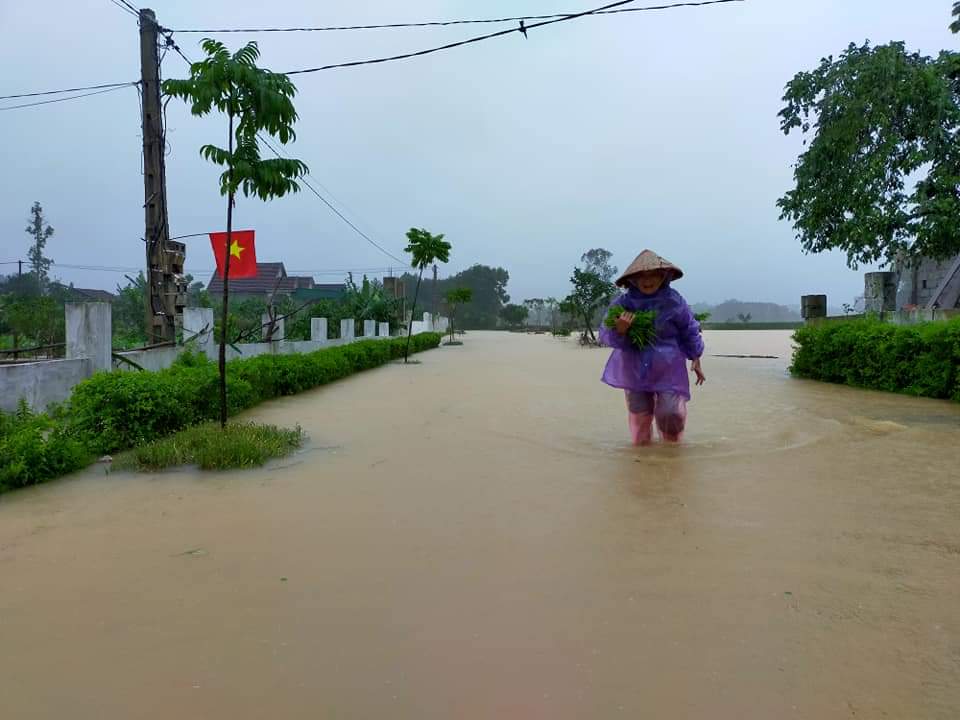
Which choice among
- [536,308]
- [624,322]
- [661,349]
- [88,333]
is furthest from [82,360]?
[536,308]

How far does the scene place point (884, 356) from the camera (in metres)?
10.8

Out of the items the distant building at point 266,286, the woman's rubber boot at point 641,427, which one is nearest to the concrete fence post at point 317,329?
the woman's rubber boot at point 641,427

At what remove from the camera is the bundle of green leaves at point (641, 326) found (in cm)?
564

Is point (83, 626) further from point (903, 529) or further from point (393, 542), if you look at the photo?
point (903, 529)

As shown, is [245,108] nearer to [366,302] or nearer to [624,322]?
[624,322]

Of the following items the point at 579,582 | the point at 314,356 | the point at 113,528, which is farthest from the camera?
the point at 314,356

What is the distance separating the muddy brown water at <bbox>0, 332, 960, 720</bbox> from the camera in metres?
2.27

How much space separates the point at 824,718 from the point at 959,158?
43.8 ft

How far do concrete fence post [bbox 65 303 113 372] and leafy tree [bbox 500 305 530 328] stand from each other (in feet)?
226


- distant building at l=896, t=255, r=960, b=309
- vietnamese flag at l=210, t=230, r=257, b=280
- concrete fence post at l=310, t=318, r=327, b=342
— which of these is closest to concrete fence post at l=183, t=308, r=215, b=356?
vietnamese flag at l=210, t=230, r=257, b=280

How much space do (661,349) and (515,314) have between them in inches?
2786

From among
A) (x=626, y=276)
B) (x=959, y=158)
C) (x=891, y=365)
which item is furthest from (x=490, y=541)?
(x=959, y=158)

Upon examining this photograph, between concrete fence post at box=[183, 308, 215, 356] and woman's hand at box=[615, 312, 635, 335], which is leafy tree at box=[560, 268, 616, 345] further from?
woman's hand at box=[615, 312, 635, 335]

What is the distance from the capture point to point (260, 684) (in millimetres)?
2322
